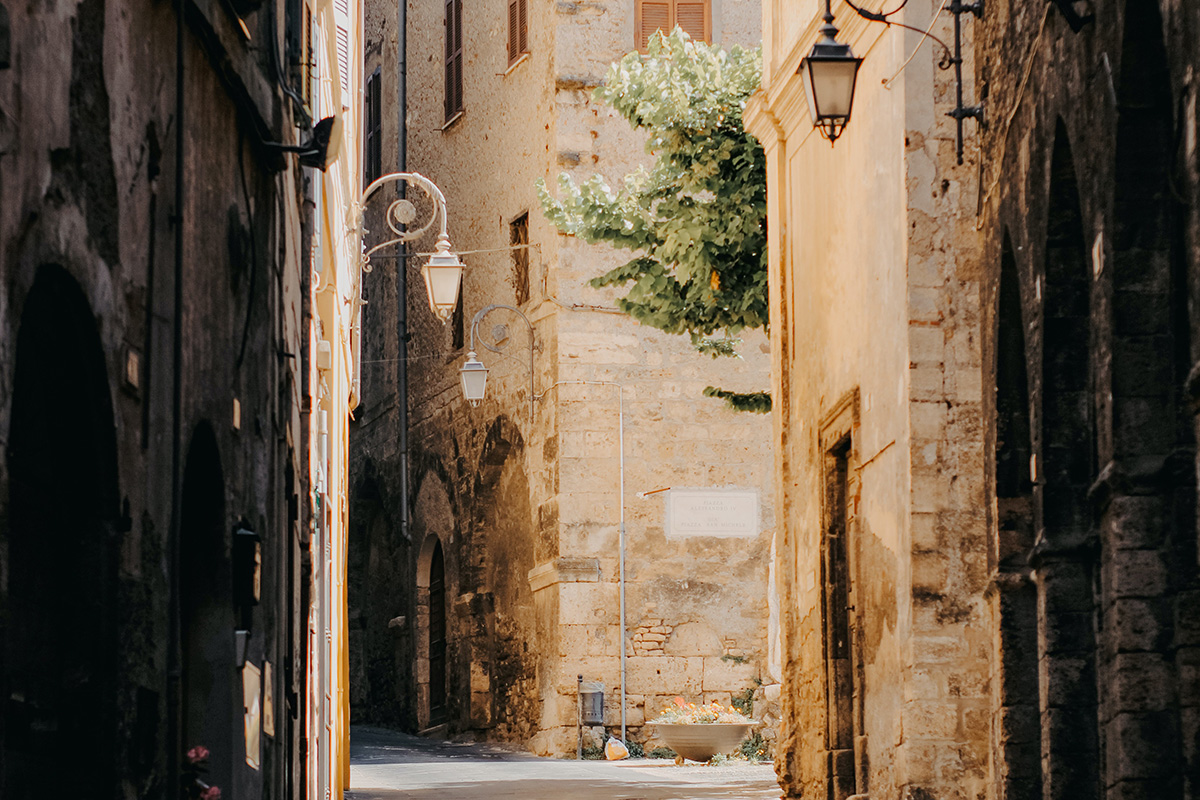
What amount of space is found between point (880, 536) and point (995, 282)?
259 centimetres

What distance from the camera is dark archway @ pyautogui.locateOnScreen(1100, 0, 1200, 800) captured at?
20.9 ft

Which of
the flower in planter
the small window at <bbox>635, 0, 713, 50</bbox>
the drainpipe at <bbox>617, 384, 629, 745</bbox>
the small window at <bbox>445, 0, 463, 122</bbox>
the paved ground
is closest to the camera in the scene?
the paved ground

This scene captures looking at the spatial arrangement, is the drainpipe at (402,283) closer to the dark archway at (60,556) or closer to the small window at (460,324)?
the small window at (460,324)

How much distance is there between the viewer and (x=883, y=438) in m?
11.0

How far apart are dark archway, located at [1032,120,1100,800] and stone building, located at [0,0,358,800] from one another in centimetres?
325

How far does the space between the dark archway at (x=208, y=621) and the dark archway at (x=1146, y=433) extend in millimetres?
3288

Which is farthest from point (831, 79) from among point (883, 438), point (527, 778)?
point (527, 778)

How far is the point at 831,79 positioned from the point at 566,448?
1252 centimetres

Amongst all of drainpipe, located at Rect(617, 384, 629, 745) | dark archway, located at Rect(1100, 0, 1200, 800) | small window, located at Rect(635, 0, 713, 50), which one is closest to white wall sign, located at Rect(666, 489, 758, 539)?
drainpipe, located at Rect(617, 384, 629, 745)

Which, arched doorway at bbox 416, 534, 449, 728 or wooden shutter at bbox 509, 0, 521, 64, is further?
arched doorway at bbox 416, 534, 449, 728

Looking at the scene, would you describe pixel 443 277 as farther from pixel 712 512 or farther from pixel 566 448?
pixel 712 512

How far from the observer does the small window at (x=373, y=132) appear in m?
28.9

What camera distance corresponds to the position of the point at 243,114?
7.71 meters

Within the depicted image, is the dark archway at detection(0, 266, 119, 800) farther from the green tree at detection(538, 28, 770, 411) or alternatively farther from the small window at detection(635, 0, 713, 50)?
the small window at detection(635, 0, 713, 50)
